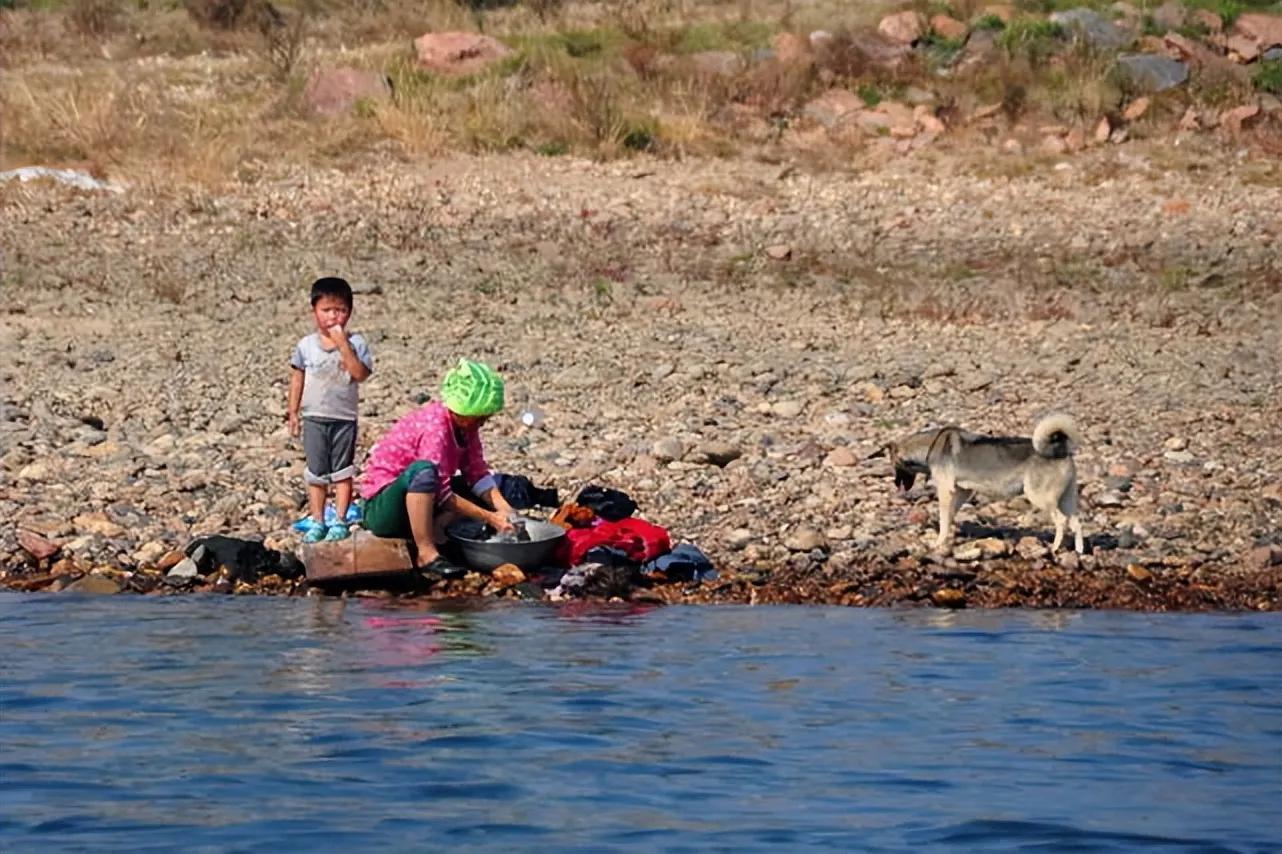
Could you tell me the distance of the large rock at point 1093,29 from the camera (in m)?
22.9

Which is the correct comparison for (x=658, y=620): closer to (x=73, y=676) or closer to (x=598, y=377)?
(x=73, y=676)

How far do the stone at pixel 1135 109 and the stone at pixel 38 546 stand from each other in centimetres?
1322

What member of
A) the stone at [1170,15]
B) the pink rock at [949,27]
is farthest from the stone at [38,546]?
the stone at [1170,15]

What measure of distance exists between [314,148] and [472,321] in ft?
16.9

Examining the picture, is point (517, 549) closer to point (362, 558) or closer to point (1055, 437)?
point (362, 558)

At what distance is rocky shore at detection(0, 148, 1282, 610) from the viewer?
34.9 feet

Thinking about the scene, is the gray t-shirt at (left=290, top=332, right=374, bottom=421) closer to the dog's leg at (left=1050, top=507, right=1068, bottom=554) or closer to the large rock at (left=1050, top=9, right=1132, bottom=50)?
the dog's leg at (left=1050, top=507, right=1068, bottom=554)

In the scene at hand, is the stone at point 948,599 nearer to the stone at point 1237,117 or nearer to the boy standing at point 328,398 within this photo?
the boy standing at point 328,398

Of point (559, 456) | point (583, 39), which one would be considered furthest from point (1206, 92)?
point (559, 456)

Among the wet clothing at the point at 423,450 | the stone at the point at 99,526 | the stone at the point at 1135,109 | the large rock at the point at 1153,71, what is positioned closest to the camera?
the wet clothing at the point at 423,450

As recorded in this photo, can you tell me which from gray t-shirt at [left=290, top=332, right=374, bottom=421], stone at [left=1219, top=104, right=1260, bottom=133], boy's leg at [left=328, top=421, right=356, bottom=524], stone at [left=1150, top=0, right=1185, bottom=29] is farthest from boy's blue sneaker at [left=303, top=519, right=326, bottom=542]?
stone at [left=1150, top=0, right=1185, bottom=29]

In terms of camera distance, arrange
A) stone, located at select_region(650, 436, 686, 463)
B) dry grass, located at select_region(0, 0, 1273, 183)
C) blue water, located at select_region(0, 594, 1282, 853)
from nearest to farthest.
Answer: blue water, located at select_region(0, 594, 1282, 853)
stone, located at select_region(650, 436, 686, 463)
dry grass, located at select_region(0, 0, 1273, 183)

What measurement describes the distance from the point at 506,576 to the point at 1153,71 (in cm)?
1372

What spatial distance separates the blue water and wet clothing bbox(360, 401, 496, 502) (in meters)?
0.56
